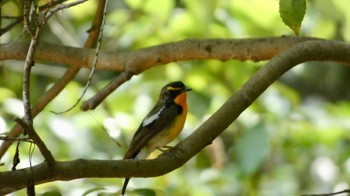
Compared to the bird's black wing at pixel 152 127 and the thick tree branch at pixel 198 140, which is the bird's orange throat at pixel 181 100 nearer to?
the bird's black wing at pixel 152 127

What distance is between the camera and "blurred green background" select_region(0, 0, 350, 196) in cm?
457

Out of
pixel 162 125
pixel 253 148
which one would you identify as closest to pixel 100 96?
pixel 162 125

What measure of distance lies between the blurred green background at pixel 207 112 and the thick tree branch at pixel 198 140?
1.16 m

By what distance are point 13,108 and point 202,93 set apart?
1034 mm

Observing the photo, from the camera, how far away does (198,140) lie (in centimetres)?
280

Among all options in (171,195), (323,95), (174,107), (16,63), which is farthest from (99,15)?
(323,95)

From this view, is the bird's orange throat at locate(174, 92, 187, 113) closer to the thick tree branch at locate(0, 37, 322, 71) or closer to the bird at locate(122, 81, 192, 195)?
the bird at locate(122, 81, 192, 195)

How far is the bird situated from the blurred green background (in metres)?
0.11

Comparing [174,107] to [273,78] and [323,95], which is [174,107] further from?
[323,95]

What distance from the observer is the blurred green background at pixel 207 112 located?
4.57 m

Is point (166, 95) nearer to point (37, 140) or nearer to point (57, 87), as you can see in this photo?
point (57, 87)

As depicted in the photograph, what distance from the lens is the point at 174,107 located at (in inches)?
171

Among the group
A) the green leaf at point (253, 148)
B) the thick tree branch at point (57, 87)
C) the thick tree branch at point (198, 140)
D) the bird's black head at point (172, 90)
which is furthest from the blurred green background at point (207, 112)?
the thick tree branch at point (198, 140)

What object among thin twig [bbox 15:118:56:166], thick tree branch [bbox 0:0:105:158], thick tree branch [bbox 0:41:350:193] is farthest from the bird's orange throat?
thin twig [bbox 15:118:56:166]
